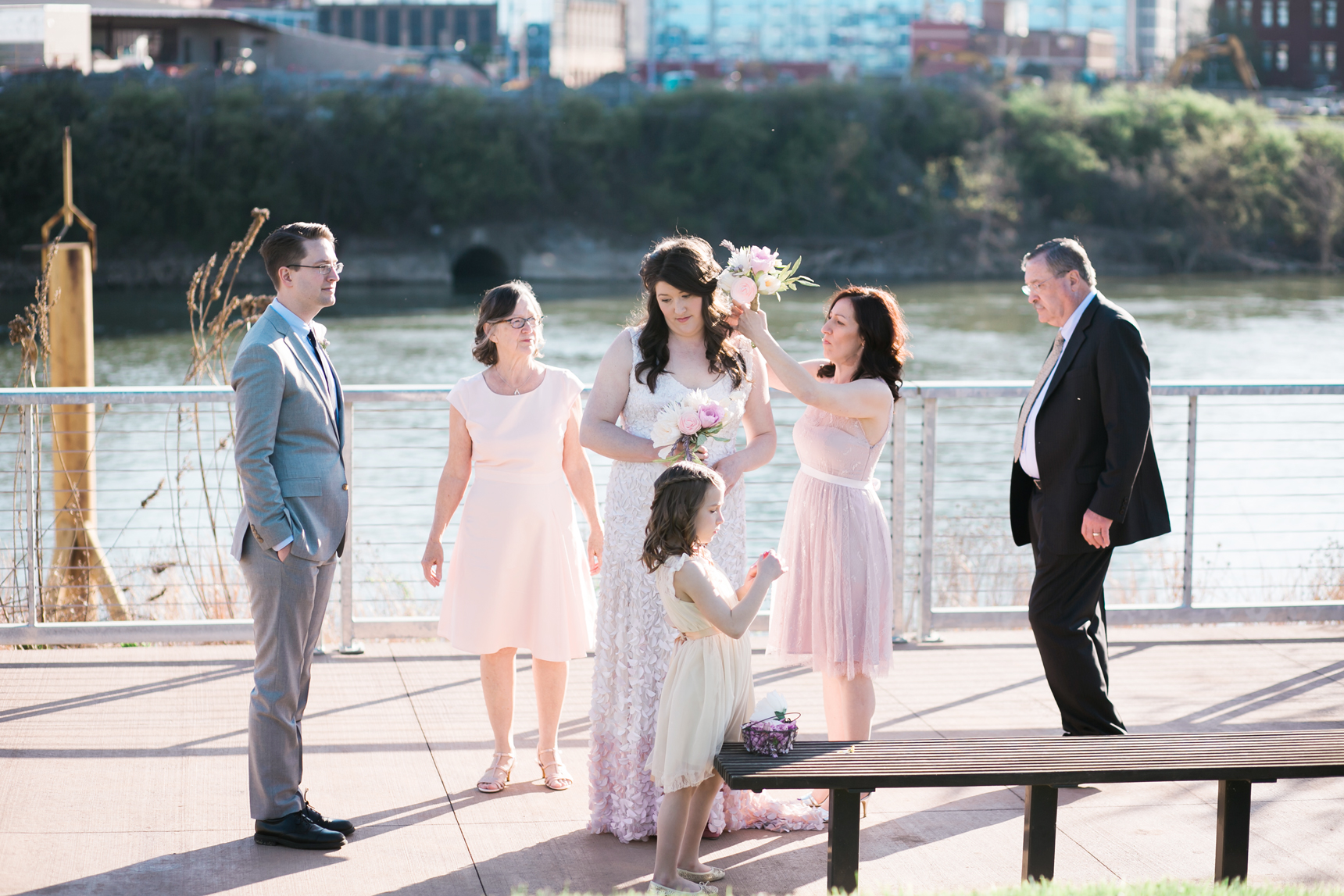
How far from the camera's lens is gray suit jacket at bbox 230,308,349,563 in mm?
3699

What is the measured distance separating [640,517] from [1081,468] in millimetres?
1499

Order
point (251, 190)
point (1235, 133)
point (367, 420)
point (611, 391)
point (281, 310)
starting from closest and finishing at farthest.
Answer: point (281, 310) → point (611, 391) → point (367, 420) → point (251, 190) → point (1235, 133)

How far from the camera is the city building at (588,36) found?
15700 centimetres

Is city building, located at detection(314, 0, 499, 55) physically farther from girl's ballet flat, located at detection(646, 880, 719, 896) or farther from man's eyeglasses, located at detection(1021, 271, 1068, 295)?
girl's ballet flat, located at detection(646, 880, 719, 896)

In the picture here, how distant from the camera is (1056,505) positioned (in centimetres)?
447

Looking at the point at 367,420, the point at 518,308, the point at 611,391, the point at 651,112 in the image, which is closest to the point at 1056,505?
the point at 611,391

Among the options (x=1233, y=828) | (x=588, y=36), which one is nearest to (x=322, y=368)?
(x=1233, y=828)

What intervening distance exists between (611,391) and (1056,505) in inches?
61.0

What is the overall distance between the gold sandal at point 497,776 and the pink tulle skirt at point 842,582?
1.00m

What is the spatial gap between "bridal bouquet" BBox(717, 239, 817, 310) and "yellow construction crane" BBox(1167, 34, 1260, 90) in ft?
254

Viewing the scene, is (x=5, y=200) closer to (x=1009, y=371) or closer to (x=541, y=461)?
(x=1009, y=371)

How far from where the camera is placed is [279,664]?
3.86m

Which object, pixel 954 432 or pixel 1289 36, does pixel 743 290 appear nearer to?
pixel 954 432

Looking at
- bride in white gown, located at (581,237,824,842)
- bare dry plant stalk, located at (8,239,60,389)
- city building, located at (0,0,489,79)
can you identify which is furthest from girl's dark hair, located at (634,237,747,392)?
city building, located at (0,0,489,79)
